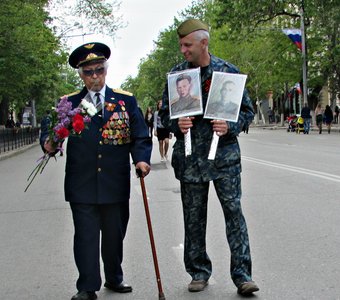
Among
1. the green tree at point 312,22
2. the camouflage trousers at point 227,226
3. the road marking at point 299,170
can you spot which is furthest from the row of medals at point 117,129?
the green tree at point 312,22

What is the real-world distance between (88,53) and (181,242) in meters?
3.00

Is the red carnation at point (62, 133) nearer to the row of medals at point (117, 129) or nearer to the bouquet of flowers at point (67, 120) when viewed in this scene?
the bouquet of flowers at point (67, 120)

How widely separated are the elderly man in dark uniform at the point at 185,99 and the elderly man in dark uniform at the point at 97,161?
335mm

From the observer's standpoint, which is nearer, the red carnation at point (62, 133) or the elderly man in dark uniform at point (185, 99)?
the red carnation at point (62, 133)

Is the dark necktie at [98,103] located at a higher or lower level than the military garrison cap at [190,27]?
lower

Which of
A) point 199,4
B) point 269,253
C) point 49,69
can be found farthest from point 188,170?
point 199,4

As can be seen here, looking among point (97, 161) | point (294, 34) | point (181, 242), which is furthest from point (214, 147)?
point (294, 34)

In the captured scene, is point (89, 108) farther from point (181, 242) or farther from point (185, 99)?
point (181, 242)

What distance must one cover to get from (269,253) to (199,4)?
7559cm

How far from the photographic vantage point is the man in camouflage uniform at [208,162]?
488 centimetres

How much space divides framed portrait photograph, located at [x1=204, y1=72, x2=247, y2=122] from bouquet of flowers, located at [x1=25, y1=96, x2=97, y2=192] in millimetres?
859

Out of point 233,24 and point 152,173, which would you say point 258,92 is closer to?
point 233,24

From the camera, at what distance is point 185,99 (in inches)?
194

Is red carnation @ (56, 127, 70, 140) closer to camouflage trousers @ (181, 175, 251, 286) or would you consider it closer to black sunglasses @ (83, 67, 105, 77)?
black sunglasses @ (83, 67, 105, 77)
